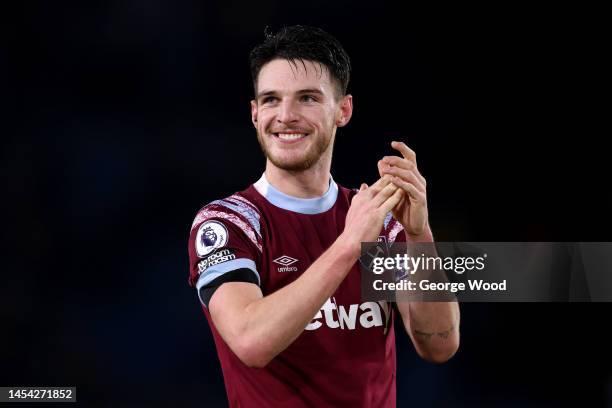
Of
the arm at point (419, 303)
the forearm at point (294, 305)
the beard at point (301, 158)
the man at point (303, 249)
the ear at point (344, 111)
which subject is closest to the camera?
the forearm at point (294, 305)

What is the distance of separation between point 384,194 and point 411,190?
108 mm

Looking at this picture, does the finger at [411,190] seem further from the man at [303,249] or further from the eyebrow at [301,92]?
the eyebrow at [301,92]

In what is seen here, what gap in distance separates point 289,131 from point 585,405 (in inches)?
171

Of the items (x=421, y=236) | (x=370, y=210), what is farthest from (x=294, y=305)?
(x=421, y=236)

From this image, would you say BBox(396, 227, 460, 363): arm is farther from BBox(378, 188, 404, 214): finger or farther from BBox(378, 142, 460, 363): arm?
BBox(378, 188, 404, 214): finger

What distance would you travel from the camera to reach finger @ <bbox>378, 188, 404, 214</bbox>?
2.25 metres

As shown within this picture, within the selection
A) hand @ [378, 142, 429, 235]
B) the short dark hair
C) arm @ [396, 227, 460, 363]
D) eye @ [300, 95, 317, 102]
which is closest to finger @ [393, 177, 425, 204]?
hand @ [378, 142, 429, 235]

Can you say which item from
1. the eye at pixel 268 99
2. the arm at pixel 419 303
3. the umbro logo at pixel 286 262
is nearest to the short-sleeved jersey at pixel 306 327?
the umbro logo at pixel 286 262

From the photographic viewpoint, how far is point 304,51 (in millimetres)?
2762

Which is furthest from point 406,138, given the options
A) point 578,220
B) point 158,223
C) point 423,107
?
point 158,223

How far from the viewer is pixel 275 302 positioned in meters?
2.13

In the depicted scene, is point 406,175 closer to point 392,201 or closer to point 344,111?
point 392,201

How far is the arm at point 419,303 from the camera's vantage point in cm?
234

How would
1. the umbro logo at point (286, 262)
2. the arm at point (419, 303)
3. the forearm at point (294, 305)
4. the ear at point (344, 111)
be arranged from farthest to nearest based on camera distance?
the ear at point (344, 111)
the umbro logo at point (286, 262)
the arm at point (419, 303)
the forearm at point (294, 305)
